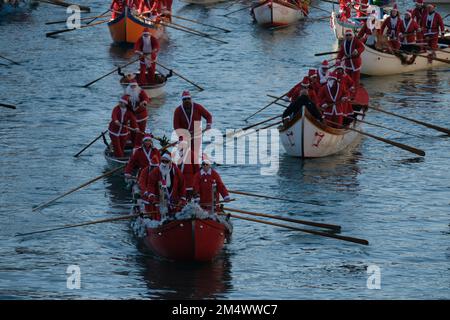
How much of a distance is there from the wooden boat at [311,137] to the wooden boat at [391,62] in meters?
10.2

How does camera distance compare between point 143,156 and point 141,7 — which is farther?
point 141,7

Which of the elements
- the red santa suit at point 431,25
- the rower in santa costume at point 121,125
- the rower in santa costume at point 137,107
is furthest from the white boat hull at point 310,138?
the red santa suit at point 431,25

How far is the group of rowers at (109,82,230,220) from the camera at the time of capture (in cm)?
3053

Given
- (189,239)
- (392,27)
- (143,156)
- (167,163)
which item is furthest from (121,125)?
(392,27)

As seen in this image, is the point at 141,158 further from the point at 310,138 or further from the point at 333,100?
the point at 333,100

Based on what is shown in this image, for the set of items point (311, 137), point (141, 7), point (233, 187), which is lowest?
point (141, 7)

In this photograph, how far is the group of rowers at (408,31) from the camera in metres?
51.0

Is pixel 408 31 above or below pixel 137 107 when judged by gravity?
below

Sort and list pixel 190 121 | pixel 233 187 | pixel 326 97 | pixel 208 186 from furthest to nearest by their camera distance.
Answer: pixel 326 97, pixel 233 187, pixel 190 121, pixel 208 186

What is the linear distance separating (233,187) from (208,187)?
7.51 m

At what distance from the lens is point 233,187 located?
38031mm

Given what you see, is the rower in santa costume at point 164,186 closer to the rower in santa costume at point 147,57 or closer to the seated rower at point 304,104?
the seated rower at point 304,104

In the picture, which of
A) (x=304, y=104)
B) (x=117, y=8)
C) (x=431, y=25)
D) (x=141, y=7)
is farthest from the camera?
(x=117, y=8)
